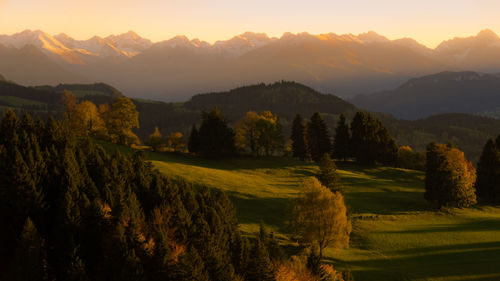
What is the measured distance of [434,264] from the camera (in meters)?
40.7

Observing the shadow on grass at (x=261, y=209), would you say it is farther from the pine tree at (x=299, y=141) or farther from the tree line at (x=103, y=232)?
the pine tree at (x=299, y=141)

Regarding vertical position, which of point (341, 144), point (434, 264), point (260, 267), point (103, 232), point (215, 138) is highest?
point (341, 144)

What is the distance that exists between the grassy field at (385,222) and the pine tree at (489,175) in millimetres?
7489

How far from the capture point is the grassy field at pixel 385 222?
39.8 meters

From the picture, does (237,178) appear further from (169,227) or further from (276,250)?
(169,227)

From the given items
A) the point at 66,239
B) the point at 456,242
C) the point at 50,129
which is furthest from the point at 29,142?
the point at 456,242

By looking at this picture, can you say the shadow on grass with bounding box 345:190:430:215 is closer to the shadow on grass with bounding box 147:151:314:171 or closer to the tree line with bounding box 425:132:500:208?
the tree line with bounding box 425:132:500:208

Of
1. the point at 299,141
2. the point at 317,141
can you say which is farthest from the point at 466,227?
the point at 299,141

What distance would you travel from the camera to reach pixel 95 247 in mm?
22531

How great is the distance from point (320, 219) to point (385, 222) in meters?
20.9

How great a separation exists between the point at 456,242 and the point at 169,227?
143 ft

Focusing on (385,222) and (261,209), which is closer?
(261,209)

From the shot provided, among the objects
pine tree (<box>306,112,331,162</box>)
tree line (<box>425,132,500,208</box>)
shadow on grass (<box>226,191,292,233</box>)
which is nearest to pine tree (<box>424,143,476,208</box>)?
tree line (<box>425,132,500,208</box>)

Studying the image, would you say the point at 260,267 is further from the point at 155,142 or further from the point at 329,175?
the point at 155,142
